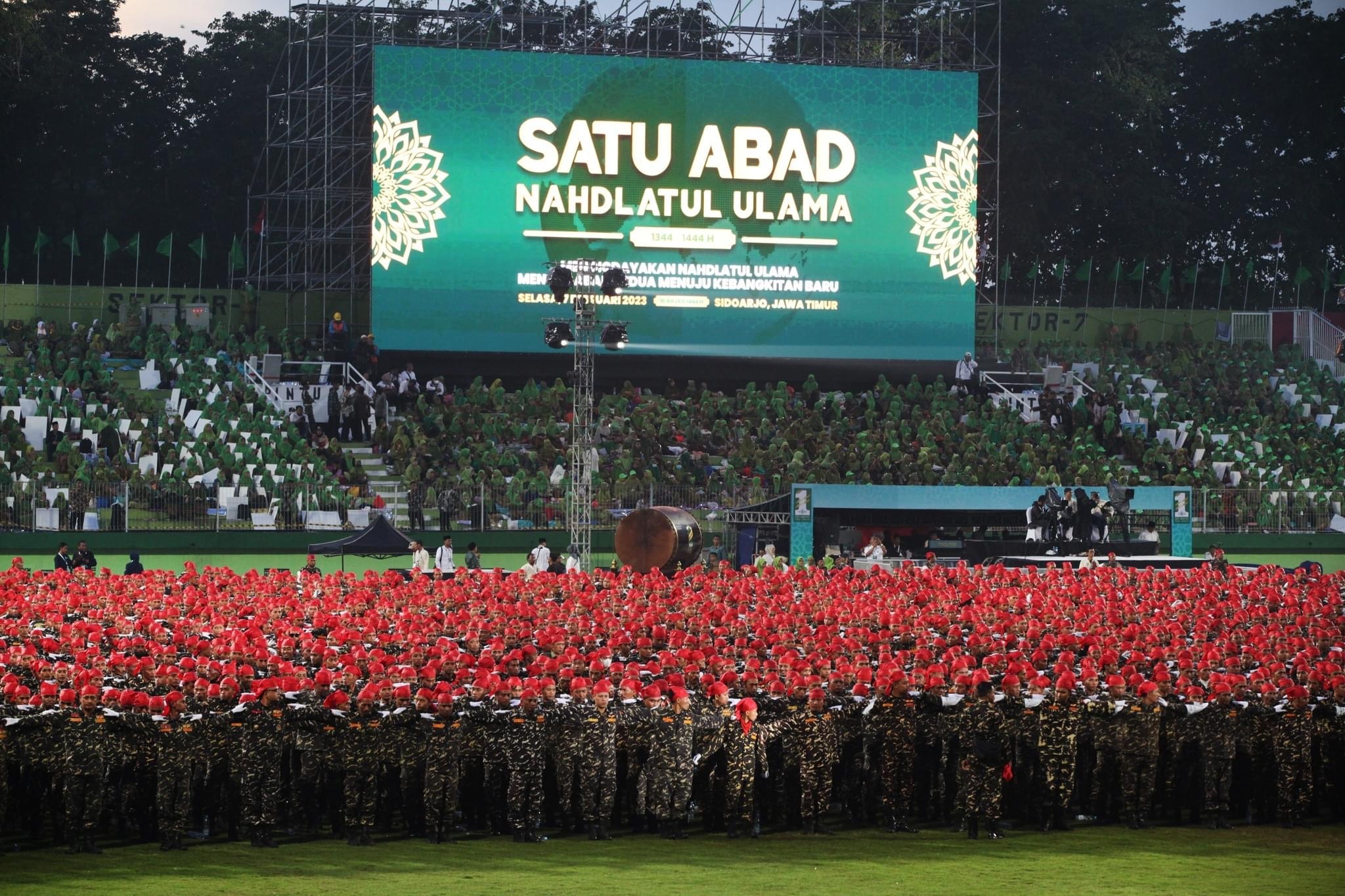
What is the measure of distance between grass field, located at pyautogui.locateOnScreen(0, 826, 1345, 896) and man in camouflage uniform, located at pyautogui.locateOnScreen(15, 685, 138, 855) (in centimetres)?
37

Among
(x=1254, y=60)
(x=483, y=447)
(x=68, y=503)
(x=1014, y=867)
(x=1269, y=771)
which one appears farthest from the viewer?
(x=1254, y=60)

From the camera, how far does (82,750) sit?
53.8 ft

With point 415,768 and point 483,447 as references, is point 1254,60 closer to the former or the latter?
point 483,447

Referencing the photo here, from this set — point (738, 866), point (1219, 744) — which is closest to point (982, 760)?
point (1219, 744)

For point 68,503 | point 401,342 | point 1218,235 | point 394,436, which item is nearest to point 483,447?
point 394,436

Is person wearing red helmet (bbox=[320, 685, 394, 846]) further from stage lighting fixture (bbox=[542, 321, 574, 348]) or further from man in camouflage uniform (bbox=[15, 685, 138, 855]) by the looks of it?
stage lighting fixture (bbox=[542, 321, 574, 348])

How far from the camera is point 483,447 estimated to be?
139ft

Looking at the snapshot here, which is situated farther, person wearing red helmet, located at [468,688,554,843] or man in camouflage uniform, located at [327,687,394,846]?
person wearing red helmet, located at [468,688,554,843]

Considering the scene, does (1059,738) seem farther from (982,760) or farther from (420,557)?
(420,557)

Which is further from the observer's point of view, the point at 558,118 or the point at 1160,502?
the point at 558,118

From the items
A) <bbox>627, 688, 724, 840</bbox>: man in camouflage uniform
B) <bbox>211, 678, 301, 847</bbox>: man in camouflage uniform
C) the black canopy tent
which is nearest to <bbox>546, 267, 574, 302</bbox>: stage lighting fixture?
the black canopy tent

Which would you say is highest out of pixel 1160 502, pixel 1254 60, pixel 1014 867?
pixel 1254 60

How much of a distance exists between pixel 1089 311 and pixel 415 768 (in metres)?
45.5

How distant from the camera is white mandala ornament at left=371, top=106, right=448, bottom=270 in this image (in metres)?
46.3
